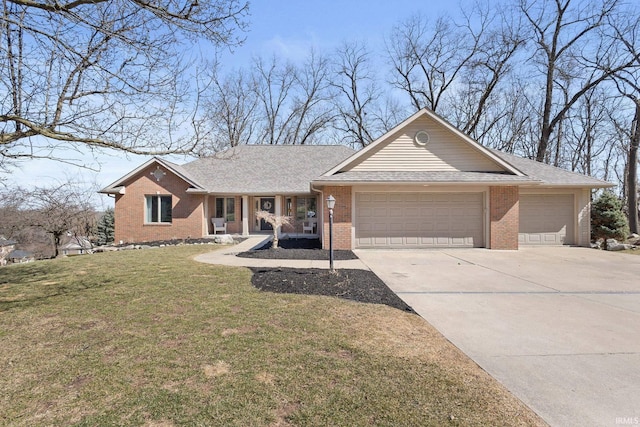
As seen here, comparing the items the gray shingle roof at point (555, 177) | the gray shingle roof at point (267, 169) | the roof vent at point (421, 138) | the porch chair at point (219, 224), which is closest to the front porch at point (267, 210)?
the porch chair at point (219, 224)

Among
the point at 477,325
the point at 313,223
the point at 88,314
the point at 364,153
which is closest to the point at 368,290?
the point at 477,325

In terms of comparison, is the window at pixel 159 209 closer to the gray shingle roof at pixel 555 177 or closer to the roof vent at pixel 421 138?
the roof vent at pixel 421 138

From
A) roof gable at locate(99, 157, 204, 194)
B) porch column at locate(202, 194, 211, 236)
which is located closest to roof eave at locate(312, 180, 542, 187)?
roof gable at locate(99, 157, 204, 194)

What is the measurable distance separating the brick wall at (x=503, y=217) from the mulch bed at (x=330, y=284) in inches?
297

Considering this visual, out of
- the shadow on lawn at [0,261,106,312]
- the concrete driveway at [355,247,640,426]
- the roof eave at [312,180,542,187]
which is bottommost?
the concrete driveway at [355,247,640,426]

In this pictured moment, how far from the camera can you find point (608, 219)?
15438 millimetres

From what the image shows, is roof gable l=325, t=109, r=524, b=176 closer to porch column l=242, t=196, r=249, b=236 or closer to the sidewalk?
the sidewalk

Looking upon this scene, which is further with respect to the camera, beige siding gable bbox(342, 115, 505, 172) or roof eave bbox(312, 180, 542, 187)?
beige siding gable bbox(342, 115, 505, 172)

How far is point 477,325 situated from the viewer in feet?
15.8

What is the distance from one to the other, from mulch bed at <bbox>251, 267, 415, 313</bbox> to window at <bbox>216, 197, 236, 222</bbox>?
38.6 ft

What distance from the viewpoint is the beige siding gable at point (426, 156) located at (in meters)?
13.5

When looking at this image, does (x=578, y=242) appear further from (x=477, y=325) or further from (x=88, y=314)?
(x=88, y=314)

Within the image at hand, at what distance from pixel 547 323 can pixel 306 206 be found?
1587 centimetres

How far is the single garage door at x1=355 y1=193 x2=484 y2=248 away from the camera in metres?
13.5
